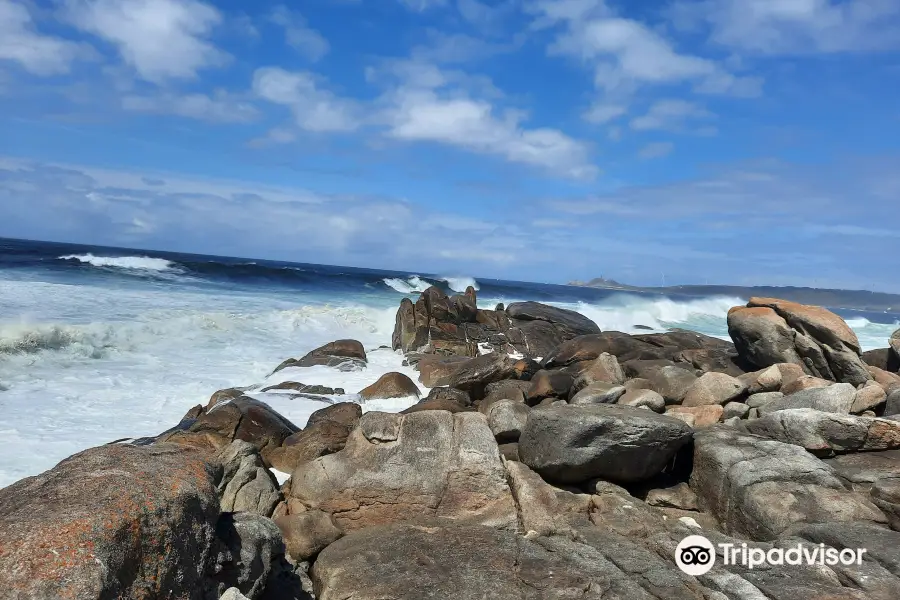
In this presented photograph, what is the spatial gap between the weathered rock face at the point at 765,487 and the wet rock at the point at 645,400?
5.69 ft

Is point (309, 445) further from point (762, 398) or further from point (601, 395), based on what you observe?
point (762, 398)

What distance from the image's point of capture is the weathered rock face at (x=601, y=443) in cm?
664

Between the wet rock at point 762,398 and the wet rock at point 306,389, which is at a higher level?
the wet rock at point 762,398

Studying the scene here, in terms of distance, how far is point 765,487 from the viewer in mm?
6035

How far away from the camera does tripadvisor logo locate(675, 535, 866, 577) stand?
4.79m

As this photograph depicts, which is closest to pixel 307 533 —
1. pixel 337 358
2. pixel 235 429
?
pixel 235 429

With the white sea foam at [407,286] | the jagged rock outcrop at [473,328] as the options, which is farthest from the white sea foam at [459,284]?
the jagged rock outcrop at [473,328]

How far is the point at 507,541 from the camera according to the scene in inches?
206

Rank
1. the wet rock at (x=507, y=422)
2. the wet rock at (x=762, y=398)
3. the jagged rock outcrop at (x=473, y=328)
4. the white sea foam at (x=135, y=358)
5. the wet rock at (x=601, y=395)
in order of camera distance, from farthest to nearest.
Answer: the jagged rock outcrop at (x=473, y=328), the white sea foam at (x=135, y=358), the wet rock at (x=601, y=395), the wet rock at (x=762, y=398), the wet rock at (x=507, y=422)

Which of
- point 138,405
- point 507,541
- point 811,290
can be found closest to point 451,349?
point 138,405

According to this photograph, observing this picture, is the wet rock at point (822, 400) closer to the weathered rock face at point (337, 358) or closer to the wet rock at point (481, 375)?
the wet rock at point (481, 375)

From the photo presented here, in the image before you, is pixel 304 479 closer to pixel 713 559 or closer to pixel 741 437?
pixel 713 559

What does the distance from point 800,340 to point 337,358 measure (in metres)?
9.92

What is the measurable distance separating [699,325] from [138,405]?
28134 mm
